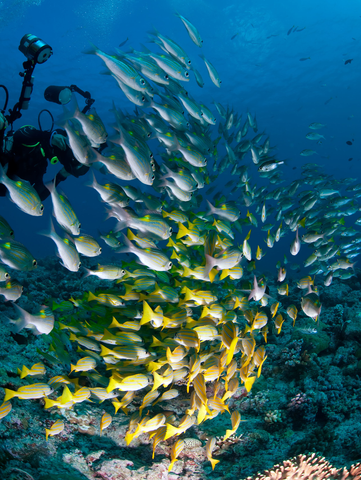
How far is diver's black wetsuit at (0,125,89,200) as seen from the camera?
3.86 meters

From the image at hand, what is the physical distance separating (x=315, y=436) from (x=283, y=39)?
1268 inches

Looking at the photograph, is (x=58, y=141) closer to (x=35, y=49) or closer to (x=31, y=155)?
(x=31, y=155)

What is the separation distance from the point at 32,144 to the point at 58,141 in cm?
40

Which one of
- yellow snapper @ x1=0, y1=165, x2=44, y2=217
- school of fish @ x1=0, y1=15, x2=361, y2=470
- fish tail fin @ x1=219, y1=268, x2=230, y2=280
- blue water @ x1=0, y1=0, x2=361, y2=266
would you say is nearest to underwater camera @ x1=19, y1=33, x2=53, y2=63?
school of fish @ x1=0, y1=15, x2=361, y2=470

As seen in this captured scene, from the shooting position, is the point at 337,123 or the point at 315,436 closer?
the point at 315,436

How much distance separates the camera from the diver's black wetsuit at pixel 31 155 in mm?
3861

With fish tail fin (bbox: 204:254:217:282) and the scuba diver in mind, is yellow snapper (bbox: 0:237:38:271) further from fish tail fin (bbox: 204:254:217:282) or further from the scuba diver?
fish tail fin (bbox: 204:254:217:282)

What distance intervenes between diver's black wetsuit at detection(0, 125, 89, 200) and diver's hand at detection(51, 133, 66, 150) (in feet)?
0.16

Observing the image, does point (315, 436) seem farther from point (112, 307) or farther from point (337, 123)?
point (337, 123)

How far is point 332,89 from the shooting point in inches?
1158

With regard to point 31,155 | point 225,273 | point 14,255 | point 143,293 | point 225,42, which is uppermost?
point 31,155

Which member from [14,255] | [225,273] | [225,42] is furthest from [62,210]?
[225,42]

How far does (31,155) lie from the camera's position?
399 cm

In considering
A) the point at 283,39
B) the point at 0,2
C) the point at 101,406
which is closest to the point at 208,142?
the point at 101,406
